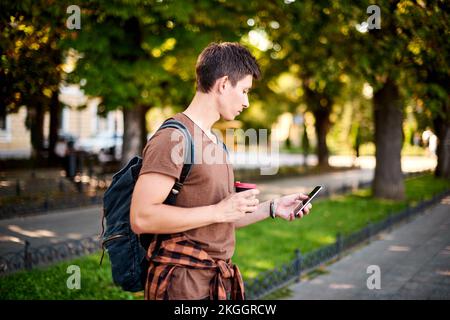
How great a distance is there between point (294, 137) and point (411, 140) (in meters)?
30.1

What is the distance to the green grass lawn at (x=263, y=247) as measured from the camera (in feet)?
20.2

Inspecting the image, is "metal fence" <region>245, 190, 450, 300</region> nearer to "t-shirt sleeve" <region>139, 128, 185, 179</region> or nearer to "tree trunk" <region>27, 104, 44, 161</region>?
"t-shirt sleeve" <region>139, 128, 185, 179</region>

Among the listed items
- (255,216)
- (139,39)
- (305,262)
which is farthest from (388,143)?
(255,216)

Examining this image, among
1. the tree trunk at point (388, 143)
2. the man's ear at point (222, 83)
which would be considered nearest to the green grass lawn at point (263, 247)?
the tree trunk at point (388, 143)

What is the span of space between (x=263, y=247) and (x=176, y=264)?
682 cm

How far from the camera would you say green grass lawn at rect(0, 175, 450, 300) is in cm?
614

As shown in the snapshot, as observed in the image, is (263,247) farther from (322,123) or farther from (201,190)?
(322,123)

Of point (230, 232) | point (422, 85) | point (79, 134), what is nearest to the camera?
point (230, 232)

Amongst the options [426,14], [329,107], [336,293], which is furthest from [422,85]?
[329,107]

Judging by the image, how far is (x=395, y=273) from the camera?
7.22 metres

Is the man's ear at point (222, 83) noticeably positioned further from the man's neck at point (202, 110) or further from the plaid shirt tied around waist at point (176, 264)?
the plaid shirt tied around waist at point (176, 264)

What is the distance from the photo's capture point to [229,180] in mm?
2471

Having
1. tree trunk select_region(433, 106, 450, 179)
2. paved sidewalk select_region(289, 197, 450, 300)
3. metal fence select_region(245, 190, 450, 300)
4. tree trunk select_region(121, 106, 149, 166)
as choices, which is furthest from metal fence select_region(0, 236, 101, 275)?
tree trunk select_region(433, 106, 450, 179)

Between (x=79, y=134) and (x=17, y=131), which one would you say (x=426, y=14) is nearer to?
(x=17, y=131)
